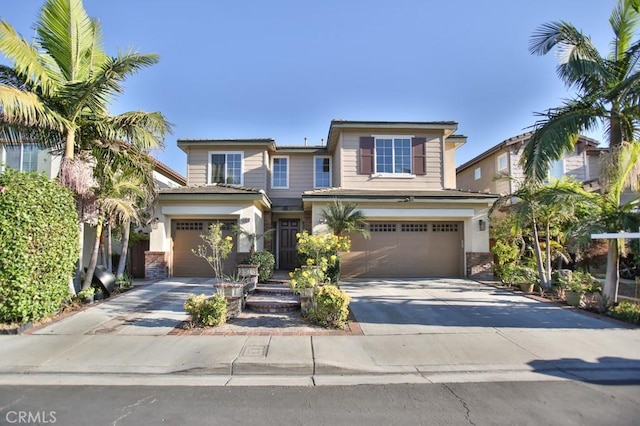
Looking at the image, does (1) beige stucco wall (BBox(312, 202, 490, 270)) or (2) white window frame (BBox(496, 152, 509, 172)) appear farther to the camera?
(2) white window frame (BBox(496, 152, 509, 172))

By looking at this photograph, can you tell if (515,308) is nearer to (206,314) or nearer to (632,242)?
(632,242)

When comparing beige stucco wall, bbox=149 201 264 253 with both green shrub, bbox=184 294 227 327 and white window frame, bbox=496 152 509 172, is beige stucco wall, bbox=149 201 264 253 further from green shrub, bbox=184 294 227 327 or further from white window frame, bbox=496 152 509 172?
white window frame, bbox=496 152 509 172

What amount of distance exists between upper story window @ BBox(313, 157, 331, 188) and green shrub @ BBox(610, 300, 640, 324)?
1144 cm

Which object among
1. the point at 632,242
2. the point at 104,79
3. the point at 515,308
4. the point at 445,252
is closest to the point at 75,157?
the point at 104,79

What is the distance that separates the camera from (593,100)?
8234mm

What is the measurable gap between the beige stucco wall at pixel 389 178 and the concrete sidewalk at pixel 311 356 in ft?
28.0

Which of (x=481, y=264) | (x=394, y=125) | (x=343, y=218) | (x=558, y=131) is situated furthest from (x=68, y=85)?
(x=481, y=264)

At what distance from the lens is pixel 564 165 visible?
17.7 metres

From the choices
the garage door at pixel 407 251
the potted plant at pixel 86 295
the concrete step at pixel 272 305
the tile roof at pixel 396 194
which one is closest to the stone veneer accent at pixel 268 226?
the tile roof at pixel 396 194

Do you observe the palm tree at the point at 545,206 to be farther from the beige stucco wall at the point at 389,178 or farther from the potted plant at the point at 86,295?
the potted plant at the point at 86,295

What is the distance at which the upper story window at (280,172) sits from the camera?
54.3 ft

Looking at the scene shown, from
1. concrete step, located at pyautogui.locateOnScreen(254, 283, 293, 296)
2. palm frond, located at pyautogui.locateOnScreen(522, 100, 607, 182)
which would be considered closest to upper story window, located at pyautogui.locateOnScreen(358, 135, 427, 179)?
palm frond, located at pyautogui.locateOnScreen(522, 100, 607, 182)

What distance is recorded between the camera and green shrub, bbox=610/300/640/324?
23.9 ft

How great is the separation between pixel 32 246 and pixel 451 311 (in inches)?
363
